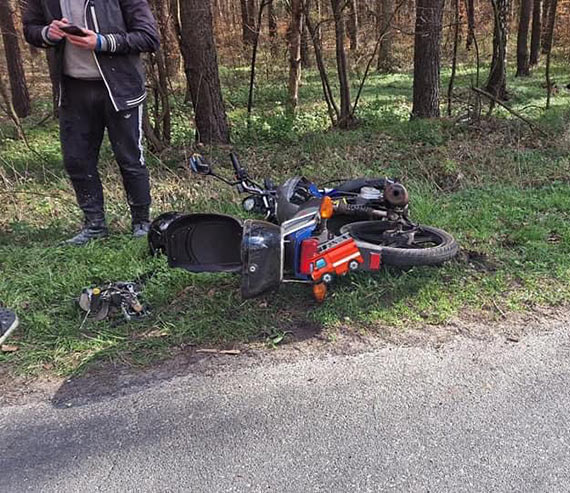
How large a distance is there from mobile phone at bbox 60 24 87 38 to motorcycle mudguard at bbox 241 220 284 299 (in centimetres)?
192

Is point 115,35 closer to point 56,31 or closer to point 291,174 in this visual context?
point 56,31

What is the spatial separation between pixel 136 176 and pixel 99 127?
0.47 m

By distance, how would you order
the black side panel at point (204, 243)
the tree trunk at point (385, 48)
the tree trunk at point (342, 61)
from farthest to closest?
the tree trunk at point (385, 48)
the tree trunk at point (342, 61)
the black side panel at point (204, 243)

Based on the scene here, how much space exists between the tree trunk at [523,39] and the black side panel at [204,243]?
13489 millimetres

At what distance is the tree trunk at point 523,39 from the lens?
45.2 feet

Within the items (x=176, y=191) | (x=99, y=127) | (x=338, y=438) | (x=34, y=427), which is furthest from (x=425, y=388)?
(x=176, y=191)

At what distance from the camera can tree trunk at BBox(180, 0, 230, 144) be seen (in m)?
7.02

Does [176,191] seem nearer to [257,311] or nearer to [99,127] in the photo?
[99,127]

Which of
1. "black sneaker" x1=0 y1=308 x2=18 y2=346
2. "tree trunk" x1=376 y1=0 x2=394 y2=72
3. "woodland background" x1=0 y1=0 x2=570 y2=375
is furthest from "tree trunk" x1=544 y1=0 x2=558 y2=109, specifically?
"black sneaker" x1=0 y1=308 x2=18 y2=346

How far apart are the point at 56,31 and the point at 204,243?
181 cm

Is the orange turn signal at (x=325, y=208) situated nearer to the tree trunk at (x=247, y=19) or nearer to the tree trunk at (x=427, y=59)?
the tree trunk at (x=427, y=59)

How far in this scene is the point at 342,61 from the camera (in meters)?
8.37

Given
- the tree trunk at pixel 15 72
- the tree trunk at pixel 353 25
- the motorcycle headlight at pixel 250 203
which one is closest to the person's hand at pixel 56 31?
the motorcycle headlight at pixel 250 203

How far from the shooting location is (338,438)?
2227 millimetres
